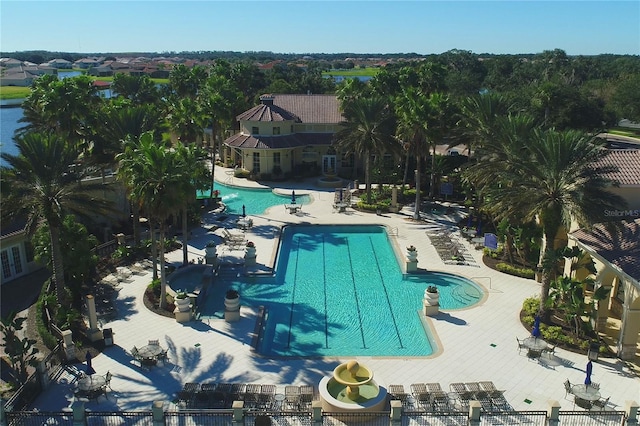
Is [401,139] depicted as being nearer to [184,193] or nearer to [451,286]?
[451,286]

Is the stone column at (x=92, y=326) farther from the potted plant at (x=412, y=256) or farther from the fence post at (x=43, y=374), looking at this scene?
the potted plant at (x=412, y=256)

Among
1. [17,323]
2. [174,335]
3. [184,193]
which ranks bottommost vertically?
[174,335]

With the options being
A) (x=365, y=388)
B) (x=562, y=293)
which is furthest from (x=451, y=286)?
(x=365, y=388)

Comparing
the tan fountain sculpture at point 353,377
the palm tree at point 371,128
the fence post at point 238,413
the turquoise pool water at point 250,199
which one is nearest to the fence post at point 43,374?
the fence post at point 238,413

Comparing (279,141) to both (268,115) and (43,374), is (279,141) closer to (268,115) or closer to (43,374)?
(268,115)

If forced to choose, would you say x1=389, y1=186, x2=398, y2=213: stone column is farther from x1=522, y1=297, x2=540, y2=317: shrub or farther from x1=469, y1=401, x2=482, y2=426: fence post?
x1=469, y1=401, x2=482, y2=426: fence post

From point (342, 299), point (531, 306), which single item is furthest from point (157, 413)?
point (531, 306)

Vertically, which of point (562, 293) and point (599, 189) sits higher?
point (599, 189)
